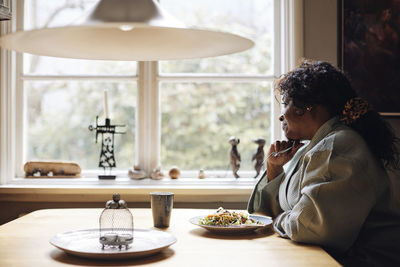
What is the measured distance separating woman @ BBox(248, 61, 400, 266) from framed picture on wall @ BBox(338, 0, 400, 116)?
992 mm

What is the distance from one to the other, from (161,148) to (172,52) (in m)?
1.54

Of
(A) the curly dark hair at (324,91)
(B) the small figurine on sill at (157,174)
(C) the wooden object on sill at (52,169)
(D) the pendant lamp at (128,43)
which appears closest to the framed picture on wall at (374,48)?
(A) the curly dark hair at (324,91)

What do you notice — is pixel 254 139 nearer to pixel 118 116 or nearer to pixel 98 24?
pixel 118 116

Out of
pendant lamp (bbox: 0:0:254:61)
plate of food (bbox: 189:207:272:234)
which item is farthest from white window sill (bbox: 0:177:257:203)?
pendant lamp (bbox: 0:0:254:61)

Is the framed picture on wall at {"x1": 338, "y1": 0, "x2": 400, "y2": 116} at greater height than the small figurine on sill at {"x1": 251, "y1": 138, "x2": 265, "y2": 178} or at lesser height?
greater

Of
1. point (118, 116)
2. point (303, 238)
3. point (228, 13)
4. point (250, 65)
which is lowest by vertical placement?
point (303, 238)

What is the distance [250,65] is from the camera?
10.5 ft

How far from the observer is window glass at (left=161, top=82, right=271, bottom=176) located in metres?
3.15

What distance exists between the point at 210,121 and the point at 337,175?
1609mm

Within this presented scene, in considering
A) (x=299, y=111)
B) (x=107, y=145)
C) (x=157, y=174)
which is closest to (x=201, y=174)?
(x=157, y=174)

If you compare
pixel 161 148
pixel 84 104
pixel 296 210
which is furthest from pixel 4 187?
pixel 296 210

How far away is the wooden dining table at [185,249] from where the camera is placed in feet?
4.36

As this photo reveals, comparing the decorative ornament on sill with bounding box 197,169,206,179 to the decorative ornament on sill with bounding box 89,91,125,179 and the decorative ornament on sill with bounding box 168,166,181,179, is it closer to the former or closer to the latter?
the decorative ornament on sill with bounding box 168,166,181,179

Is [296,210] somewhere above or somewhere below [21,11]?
below
